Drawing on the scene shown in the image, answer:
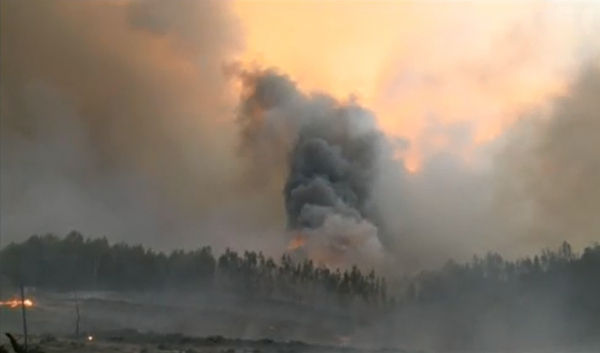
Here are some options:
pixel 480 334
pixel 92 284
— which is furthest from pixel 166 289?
pixel 480 334

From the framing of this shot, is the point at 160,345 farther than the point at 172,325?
No

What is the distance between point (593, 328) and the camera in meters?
71.7

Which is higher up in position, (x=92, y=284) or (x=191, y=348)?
(x=92, y=284)

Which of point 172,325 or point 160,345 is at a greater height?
point 172,325

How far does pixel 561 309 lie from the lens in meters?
77.0

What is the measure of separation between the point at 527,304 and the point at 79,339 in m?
52.6

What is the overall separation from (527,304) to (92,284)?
2139 inches

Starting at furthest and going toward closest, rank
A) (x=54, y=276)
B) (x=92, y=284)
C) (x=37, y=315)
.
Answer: (x=92, y=284) → (x=54, y=276) → (x=37, y=315)

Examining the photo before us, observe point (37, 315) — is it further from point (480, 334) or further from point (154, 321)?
point (480, 334)

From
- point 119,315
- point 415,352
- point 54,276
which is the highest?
point 54,276

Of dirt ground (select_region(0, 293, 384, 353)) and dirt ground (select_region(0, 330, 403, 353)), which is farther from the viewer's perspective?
dirt ground (select_region(0, 293, 384, 353))

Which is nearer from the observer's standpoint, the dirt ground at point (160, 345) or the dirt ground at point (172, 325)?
the dirt ground at point (160, 345)

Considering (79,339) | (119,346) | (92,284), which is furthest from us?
(92,284)

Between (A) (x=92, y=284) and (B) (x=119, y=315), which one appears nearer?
(B) (x=119, y=315)
